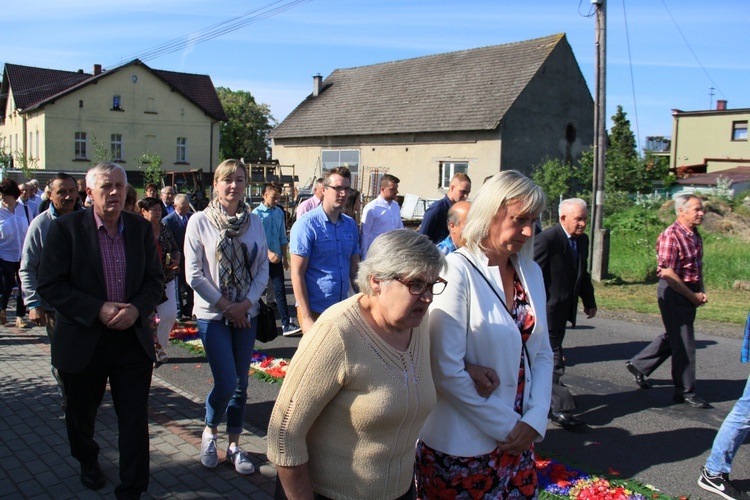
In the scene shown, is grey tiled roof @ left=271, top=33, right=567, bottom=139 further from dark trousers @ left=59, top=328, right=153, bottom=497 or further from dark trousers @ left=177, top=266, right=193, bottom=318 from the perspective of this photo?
dark trousers @ left=59, top=328, right=153, bottom=497

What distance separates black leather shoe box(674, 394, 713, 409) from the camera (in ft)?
19.2

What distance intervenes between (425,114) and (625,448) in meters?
27.4

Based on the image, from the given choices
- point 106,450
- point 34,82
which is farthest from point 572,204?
point 34,82

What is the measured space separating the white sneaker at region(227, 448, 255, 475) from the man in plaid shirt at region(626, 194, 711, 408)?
155 inches

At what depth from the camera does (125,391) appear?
375 cm

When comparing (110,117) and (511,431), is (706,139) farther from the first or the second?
(511,431)

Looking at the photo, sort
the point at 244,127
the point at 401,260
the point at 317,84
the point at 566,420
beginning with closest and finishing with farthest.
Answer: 1. the point at 401,260
2. the point at 566,420
3. the point at 317,84
4. the point at 244,127

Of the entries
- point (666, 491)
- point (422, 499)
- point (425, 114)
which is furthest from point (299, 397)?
point (425, 114)

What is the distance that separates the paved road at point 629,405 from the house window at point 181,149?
45323 millimetres

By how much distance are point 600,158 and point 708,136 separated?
39.4 m

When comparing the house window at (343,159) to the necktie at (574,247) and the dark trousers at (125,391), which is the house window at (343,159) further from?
the dark trousers at (125,391)

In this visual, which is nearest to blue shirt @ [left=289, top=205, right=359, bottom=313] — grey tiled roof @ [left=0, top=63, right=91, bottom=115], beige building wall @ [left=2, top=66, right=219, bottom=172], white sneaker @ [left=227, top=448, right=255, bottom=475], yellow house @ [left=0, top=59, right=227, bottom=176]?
white sneaker @ [left=227, top=448, right=255, bottom=475]

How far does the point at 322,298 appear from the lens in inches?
192

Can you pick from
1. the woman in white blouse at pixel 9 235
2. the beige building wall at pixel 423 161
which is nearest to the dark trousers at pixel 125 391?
the woman in white blouse at pixel 9 235
